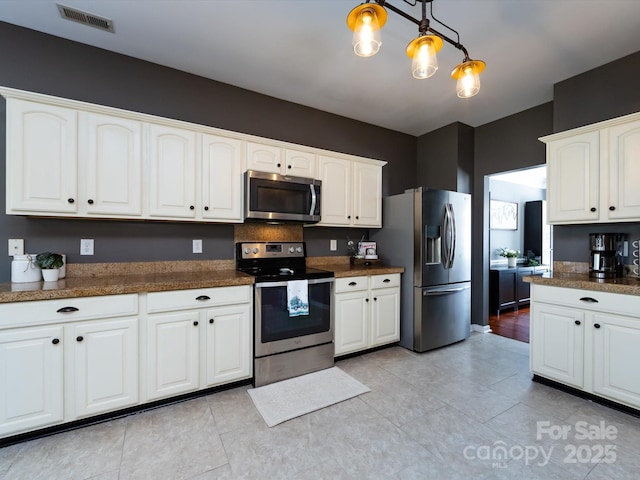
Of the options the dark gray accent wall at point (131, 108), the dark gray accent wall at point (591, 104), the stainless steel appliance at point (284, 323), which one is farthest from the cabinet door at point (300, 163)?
the dark gray accent wall at point (591, 104)

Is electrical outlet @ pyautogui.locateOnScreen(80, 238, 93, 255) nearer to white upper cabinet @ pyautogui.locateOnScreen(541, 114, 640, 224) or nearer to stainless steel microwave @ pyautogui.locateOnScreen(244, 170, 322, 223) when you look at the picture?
stainless steel microwave @ pyautogui.locateOnScreen(244, 170, 322, 223)

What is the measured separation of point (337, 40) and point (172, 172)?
174cm

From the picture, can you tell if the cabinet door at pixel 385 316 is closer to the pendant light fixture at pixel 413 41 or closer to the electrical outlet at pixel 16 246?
the pendant light fixture at pixel 413 41

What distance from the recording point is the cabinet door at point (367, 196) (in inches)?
134

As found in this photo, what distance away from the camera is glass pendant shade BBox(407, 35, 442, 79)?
5.13 ft

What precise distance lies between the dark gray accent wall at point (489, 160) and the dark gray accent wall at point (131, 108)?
2.15 meters

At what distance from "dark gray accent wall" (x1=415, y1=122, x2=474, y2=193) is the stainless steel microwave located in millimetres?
2037

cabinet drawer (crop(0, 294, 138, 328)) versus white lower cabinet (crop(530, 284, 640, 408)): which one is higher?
cabinet drawer (crop(0, 294, 138, 328))

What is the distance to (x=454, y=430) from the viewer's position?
191cm

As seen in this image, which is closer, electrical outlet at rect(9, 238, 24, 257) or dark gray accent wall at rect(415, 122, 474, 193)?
electrical outlet at rect(9, 238, 24, 257)

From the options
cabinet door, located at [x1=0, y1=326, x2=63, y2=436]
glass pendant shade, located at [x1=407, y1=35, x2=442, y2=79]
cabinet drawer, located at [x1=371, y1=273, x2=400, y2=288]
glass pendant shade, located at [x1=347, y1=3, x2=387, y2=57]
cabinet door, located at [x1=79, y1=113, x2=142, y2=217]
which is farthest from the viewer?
cabinet drawer, located at [x1=371, y1=273, x2=400, y2=288]

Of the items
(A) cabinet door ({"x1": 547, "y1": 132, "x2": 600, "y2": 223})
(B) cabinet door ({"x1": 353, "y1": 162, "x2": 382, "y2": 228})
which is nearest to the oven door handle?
(B) cabinet door ({"x1": 353, "y1": 162, "x2": 382, "y2": 228})

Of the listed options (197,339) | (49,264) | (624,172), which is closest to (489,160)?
(624,172)

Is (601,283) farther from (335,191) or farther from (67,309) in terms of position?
(67,309)
